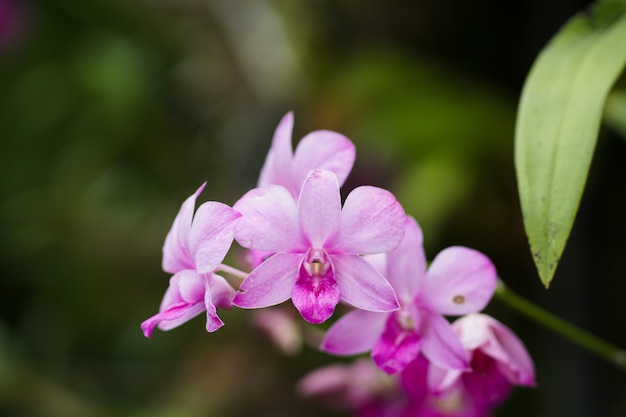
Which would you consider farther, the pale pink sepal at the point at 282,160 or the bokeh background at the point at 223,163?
the bokeh background at the point at 223,163

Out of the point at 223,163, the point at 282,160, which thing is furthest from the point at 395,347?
the point at 223,163

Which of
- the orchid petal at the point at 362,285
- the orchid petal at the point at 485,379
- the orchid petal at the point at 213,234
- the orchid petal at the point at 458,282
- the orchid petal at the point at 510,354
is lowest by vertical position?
the orchid petal at the point at 485,379

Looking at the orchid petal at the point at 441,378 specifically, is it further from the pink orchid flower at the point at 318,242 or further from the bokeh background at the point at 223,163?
the bokeh background at the point at 223,163

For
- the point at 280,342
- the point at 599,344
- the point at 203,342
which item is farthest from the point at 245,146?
the point at 599,344

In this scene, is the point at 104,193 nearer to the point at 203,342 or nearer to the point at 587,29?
the point at 203,342

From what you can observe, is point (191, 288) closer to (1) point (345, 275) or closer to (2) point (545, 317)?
(1) point (345, 275)

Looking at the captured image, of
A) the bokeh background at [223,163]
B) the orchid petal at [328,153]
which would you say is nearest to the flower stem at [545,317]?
the orchid petal at [328,153]
